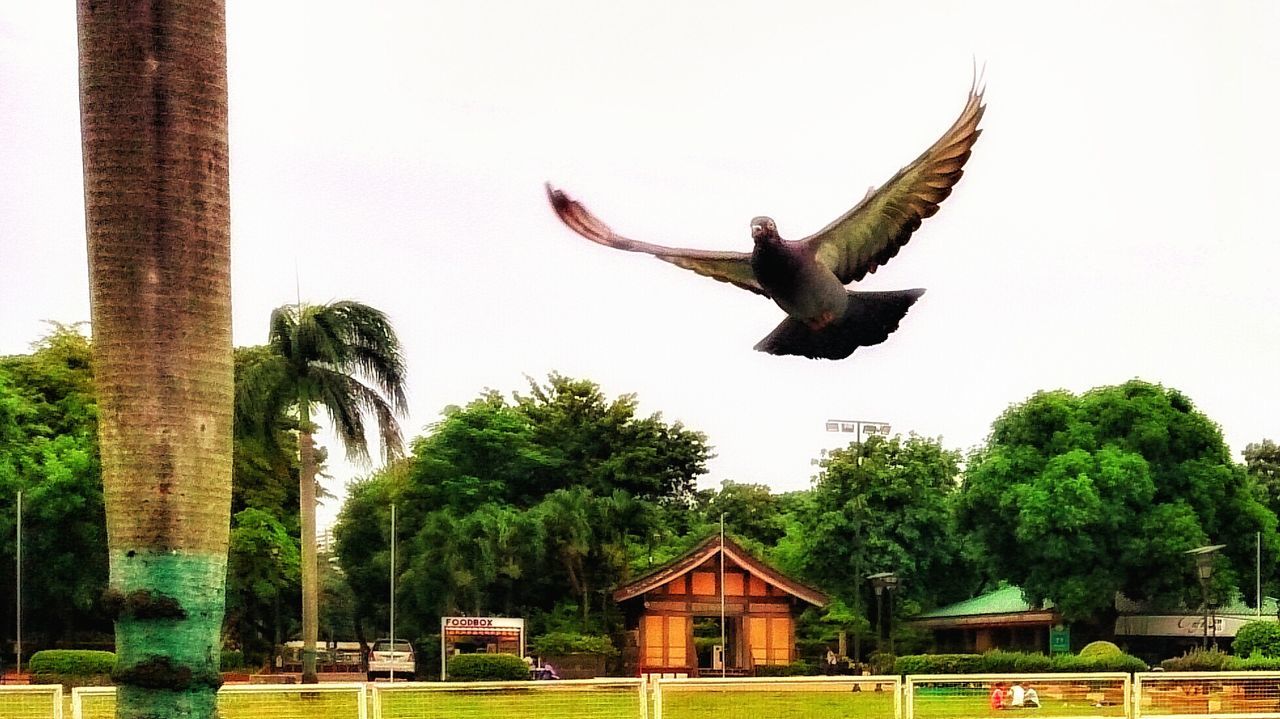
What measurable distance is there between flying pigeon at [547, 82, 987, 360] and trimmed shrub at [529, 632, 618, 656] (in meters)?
31.9

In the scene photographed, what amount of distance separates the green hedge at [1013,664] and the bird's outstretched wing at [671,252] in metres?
25.3

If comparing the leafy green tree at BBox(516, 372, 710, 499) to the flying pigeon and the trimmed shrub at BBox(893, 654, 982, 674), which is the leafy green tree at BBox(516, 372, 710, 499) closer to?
the trimmed shrub at BBox(893, 654, 982, 674)

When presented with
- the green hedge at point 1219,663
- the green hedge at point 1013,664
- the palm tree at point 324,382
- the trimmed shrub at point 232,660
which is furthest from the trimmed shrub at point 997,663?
the trimmed shrub at point 232,660

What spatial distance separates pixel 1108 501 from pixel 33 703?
96.1 feet

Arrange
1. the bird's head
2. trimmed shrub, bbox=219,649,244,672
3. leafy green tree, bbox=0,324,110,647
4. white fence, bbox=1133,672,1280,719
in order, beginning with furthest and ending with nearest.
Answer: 1. leafy green tree, bbox=0,324,110,647
2. trimmed shrub, bbox=219,649,244,672
3. white fence, bbox=1133,672,1280,719
4. the bird's head

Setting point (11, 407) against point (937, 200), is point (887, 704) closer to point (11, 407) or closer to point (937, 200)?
point (937, 200)

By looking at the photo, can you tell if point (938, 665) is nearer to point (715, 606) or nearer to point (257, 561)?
point (715, 606)

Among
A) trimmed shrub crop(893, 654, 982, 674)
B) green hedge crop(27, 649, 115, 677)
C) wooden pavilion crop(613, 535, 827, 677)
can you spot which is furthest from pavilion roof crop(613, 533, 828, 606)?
green hedge crop(27, 649, 115, 677)

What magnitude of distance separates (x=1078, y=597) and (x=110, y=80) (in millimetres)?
36258

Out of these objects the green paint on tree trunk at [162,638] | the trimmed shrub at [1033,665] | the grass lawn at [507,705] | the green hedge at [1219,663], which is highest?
the green paint on tree trunk at [162,638]

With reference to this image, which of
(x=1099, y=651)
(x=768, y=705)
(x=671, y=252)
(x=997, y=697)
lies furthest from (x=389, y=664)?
(x=671, y=252)

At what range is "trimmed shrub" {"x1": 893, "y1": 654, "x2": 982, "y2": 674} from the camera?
29.3 m

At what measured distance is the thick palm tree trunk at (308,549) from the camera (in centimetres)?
2838

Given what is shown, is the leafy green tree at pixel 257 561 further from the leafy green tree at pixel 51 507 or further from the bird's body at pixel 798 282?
the bird's body at pixel 798 282
